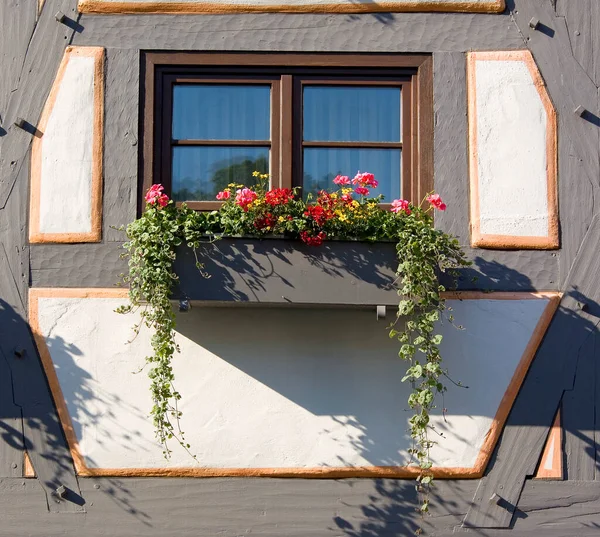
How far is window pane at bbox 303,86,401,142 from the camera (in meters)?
5.77

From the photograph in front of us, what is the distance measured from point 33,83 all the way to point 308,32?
66.5 inches

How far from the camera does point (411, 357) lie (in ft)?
17.0

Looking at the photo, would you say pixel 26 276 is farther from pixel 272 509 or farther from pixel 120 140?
pixel 272 509

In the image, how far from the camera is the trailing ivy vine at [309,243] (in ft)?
16.3

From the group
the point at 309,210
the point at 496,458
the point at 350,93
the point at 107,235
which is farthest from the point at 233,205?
the point at 496,458

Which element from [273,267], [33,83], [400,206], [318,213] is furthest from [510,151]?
[33,83]

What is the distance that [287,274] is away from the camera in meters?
5.05

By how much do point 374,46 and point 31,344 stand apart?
8.90 ft

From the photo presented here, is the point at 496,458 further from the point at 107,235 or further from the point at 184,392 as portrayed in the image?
the point at 107,235

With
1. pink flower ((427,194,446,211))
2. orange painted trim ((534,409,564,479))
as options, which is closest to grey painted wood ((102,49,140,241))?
pink flower ((427,194,446,211))

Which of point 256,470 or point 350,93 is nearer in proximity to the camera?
point 256,470

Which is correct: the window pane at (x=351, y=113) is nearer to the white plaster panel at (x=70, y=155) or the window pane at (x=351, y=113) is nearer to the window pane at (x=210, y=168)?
the window pane at (x=210, y=168)

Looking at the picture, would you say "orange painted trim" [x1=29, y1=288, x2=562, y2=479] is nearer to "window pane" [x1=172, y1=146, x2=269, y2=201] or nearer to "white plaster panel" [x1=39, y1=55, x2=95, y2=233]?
"white plaster panel" [x1=39, y1=55, x2=95, y2=233]

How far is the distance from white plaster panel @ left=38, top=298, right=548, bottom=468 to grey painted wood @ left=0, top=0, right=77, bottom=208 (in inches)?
33.4
